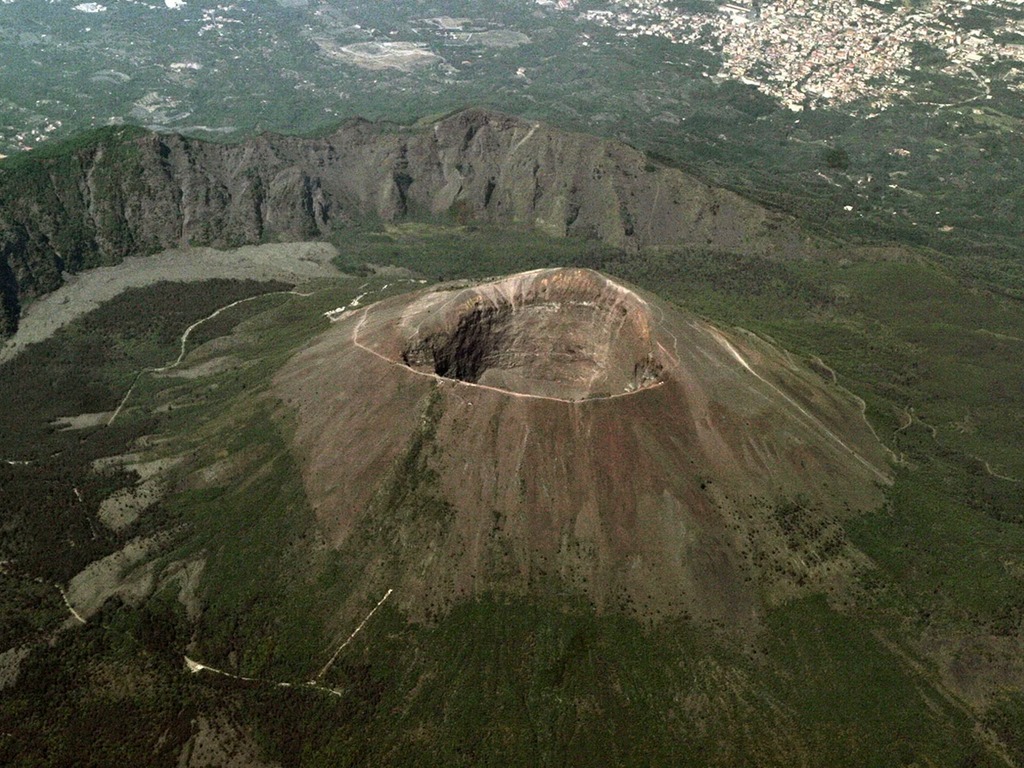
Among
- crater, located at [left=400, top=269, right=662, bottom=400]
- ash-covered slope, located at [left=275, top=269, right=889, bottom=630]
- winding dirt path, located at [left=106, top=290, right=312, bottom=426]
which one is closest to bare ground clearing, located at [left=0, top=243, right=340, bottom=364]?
winding dirt path, located at [left=106, top=290, right=312, bottom=426]

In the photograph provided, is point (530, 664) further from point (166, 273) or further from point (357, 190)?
point (357, 190)

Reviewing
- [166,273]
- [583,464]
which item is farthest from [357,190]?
[583,464]

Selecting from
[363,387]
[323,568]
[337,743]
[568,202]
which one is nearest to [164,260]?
[568,202]

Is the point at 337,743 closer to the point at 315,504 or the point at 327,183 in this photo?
the point at 315,504

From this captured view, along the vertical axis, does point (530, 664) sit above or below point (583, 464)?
below

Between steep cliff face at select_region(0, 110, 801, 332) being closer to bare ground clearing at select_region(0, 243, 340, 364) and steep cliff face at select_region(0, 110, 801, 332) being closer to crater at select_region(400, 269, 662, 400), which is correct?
bare ground clearing at select_region(0, 243, 340, 364)

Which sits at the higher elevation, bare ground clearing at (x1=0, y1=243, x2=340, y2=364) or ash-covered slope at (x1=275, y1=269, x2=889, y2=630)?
ash-covered slope at (x1=275, y1=269, x2=889, y2=630)
